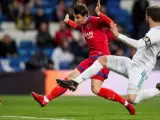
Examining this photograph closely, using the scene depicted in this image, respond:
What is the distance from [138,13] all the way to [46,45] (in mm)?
3265

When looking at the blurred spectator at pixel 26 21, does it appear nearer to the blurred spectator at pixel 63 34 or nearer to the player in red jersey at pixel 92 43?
the blurred spectator at pixel 63 34

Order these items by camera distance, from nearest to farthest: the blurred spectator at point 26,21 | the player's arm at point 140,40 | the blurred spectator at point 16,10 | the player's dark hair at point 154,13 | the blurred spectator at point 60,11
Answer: the player's arm at point 140,40 → the player's dark hair at point 154,13 → the blurred spectator at point 60,11 → the blurred spectator at point 26,21 → the blurred spectator at point 16,10

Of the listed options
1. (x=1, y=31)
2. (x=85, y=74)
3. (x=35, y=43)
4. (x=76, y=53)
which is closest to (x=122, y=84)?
(x=76, y=53)

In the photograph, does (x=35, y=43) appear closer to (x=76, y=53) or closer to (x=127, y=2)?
(x=76, y=53)

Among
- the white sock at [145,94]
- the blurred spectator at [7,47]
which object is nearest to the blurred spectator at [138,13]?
the blurred spectator at [7,47]

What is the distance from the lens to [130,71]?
35.1 ft

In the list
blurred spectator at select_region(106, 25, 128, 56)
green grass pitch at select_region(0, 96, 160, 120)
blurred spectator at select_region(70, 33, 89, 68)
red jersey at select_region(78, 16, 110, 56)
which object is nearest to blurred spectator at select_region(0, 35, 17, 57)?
blurred spectator at select_region(70, 33, 89, 68)

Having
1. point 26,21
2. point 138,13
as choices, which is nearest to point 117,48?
point 138,13

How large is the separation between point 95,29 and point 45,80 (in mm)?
6994

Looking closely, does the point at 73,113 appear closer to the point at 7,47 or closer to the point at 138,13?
the point at 7,47

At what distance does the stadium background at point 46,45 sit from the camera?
62.1 ft

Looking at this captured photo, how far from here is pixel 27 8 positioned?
23.1 metres

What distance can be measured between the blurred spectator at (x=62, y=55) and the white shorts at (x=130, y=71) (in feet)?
31.8

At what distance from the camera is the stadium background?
18.9 meters
